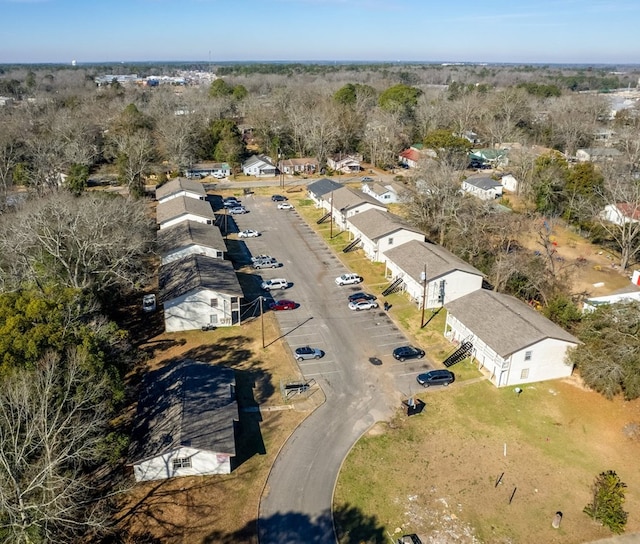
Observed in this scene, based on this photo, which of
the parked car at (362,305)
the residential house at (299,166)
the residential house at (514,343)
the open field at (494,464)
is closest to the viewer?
the open field at (494,464)

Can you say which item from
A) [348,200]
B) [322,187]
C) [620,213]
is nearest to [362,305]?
[348,200]

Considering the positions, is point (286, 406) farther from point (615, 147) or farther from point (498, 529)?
point (615, 147)

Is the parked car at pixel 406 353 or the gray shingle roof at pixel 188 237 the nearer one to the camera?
the parked car at pixel 406 353

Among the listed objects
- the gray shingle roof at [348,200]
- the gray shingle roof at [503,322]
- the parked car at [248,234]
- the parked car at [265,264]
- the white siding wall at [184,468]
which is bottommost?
the white siding wall at [184,468]

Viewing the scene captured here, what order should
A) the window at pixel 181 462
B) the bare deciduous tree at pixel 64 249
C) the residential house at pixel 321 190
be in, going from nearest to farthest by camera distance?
the window at pixel 181 462
the bare deciduous tree at pixel 64 249
the residential house at pixel 321 190

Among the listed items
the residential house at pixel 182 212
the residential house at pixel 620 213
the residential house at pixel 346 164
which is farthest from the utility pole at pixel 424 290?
the residential house at pixel 346 164

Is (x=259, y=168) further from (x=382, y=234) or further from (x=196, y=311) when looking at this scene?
(x=196, y=311)

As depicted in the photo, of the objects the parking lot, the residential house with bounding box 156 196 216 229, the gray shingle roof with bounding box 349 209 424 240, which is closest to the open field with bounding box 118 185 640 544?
the parking lot

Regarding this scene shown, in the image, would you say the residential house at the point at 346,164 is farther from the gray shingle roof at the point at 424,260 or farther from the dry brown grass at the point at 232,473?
the dry brown grass at the point at 232,473

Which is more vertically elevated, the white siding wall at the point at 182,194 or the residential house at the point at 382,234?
the white siding wall at the point at 182,194
